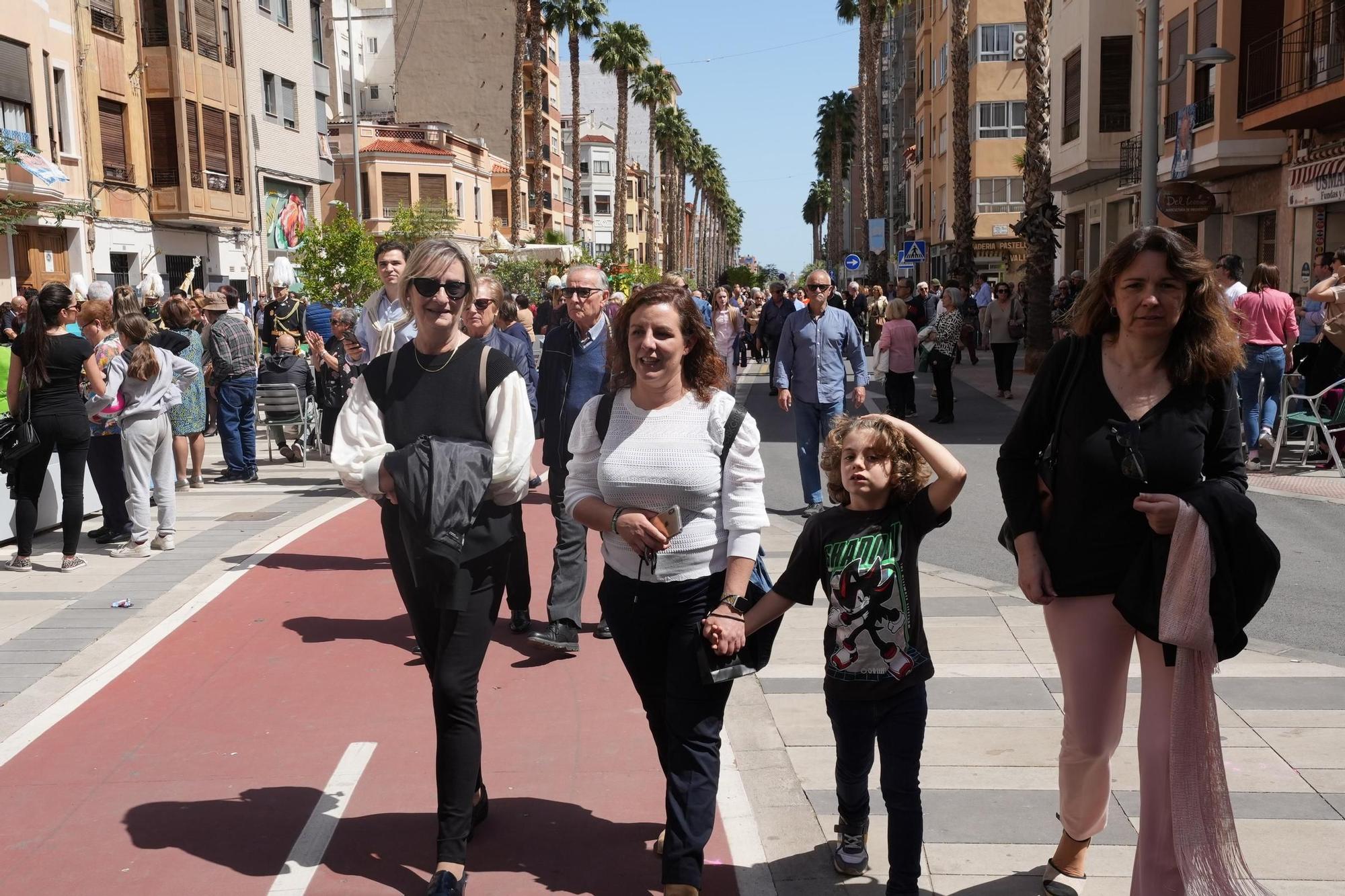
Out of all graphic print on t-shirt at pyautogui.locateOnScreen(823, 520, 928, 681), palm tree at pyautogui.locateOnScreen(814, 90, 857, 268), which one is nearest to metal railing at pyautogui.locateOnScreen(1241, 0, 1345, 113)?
graphic print on t-shirt at pyautogui.locateOnScreen(823, 520, 928, 681)

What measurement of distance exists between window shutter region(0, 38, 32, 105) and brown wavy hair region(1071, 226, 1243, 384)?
2578cm

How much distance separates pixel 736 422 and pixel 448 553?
0.95 meters

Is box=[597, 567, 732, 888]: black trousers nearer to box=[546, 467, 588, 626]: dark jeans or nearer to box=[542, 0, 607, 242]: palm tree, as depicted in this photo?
box=[546, 467, 588, 626]: dark jeans

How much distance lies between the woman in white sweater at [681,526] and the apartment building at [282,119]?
3430cm

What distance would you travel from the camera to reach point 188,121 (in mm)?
32000

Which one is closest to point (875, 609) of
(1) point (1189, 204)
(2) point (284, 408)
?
(2) point (284, 408)

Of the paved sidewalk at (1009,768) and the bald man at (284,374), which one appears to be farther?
the bald man at (284,374)

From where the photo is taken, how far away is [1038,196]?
25.3m

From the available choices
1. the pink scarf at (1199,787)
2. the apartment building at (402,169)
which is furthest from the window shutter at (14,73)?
the pink scarf at (1199,787)

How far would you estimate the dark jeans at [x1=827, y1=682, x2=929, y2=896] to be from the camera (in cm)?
363

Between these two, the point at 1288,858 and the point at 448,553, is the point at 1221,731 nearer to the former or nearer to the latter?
the point at 1288,858

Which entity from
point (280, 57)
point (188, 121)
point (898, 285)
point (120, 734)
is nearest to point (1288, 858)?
point (120, 734)

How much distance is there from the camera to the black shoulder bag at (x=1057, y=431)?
3.65 metres

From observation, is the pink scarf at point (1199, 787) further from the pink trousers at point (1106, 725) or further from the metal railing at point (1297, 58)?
the metal railing at point (1297, 58)
